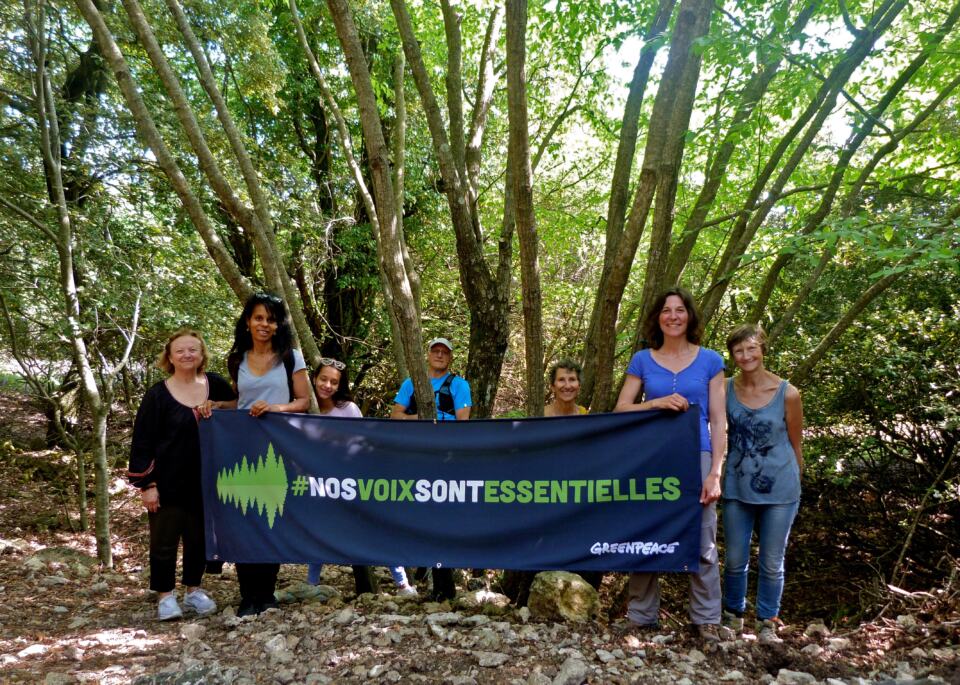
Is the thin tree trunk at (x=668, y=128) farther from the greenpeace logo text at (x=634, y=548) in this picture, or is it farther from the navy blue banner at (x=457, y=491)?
the greenpeace logo text at (x=634, y=548)

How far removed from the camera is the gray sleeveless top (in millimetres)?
3641

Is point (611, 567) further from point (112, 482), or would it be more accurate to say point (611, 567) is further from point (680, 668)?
point (112, 482)

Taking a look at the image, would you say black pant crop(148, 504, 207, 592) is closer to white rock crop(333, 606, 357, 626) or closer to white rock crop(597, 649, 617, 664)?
white rock crop(333, 606, 357, 626)

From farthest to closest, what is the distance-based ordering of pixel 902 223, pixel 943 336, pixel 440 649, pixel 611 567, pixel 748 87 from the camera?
pixel 943 336
pixel 748 87
pixel 902 223
pixel 611 567
pixel 440 649

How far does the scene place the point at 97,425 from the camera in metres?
6.62

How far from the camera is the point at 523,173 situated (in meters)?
4.59

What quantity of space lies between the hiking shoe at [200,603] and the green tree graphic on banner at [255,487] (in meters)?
0.58

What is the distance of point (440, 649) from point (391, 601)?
3.58ft

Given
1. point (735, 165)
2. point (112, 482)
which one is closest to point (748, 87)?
point (735, 165)

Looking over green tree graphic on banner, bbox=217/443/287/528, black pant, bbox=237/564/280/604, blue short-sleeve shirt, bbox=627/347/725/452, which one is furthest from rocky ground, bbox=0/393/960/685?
blue short-sleeve shirt, bbox=627/347/725/452

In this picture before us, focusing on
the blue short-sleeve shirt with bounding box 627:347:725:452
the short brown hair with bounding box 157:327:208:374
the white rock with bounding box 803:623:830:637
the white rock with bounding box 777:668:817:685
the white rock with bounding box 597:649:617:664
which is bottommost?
the white rock with bounding box 803:623:830:637

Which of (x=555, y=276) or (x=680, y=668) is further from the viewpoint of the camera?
(x=555, y=276)

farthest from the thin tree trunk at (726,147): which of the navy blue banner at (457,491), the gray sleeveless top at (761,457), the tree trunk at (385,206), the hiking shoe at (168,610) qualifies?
the hiking shoe at (168,610)

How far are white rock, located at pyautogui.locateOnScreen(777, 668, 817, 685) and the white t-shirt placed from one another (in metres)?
3.24
